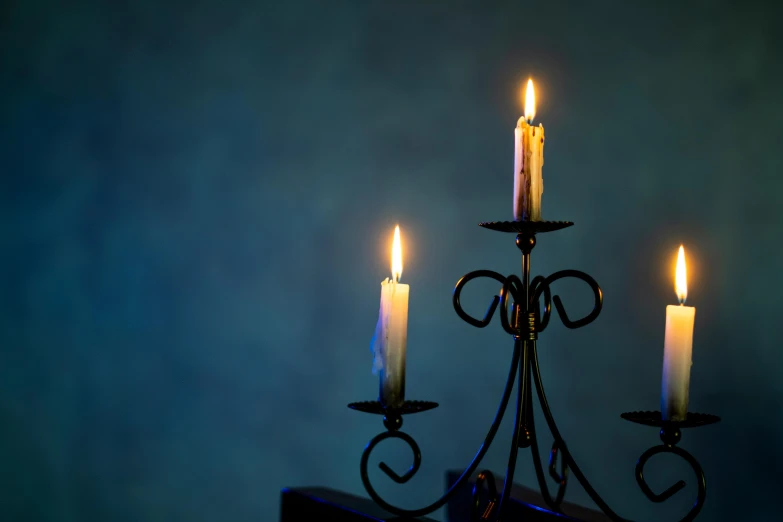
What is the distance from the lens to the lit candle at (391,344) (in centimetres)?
75

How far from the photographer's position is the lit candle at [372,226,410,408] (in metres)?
0.75

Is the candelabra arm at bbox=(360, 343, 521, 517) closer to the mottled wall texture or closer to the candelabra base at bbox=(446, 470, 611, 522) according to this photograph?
the candelabra base at bbox=(446, 470, 611, 522)

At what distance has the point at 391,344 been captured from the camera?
2.49 feet

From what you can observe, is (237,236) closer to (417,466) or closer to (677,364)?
(417,466)

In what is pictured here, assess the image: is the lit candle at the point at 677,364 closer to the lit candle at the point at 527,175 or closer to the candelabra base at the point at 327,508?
the lit candle at the point at 527,175

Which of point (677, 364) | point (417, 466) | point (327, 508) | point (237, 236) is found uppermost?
point (237, 236)

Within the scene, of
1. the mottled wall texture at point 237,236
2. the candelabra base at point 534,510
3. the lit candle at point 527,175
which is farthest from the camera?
the mottled wall texture at point 237,236

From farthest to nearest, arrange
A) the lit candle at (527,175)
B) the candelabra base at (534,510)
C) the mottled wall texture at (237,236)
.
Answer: the mottled wall texture at (237,236) → the candelabra base at (534,510) → the lit candle at (527,175)

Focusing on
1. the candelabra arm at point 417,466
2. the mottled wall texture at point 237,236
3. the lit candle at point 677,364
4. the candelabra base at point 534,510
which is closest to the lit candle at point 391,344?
the candelabra arm at point 417,466

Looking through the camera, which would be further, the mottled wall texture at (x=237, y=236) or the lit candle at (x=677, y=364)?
the mottled wall texture at (x=237, y=236)

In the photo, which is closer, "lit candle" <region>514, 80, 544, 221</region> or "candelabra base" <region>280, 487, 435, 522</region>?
"lit candle" <region>514, 80, 544, 221</region>

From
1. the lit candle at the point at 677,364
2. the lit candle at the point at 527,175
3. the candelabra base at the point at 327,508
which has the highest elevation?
the lit candle at the point at 527,175

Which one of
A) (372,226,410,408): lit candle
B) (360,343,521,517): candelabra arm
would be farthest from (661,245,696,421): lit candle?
(372,226,410,408): lit candle

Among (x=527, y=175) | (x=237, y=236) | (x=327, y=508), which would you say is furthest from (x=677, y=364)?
(x=237, y=236)
